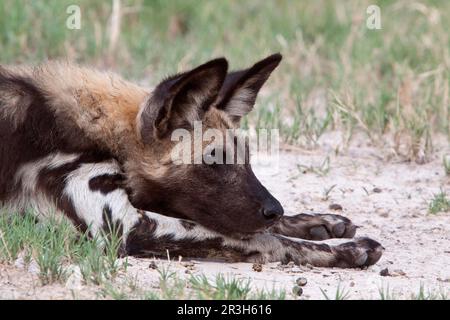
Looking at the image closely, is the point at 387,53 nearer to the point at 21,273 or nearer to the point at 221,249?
the point at 221,249

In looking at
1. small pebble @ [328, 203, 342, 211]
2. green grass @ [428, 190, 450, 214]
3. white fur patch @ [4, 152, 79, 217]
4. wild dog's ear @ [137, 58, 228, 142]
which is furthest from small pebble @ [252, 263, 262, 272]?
green grass @ [428, 190, 450, 214]

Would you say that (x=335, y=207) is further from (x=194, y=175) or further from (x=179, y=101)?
(x=179, y=101)

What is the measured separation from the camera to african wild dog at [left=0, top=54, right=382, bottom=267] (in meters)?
5.30

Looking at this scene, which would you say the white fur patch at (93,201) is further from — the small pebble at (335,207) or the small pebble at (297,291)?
the small pebble at (335,207)

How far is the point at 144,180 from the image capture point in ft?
17.8

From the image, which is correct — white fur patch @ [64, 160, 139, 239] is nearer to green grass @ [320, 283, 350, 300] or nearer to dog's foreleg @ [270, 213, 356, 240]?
dog's foreleg @ [270, 213, 356, 240]

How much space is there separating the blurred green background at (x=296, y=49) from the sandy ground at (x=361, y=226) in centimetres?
23

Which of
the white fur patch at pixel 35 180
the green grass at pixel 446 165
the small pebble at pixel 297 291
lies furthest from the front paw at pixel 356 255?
the green grass at pixel 446 165

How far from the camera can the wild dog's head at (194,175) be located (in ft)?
17.5

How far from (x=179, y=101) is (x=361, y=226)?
1.45 metres

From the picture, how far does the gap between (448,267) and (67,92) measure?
2.10m

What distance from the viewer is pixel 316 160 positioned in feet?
23.6
